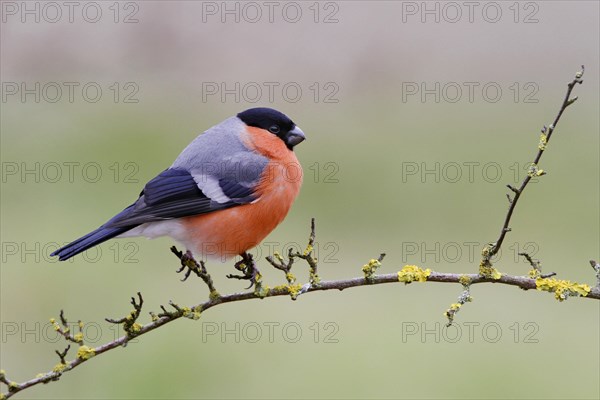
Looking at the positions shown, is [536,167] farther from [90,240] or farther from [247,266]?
[90,240]

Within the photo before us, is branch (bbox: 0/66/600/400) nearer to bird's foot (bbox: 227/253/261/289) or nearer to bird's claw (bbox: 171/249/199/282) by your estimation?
bird's claw (bbox: 171/249/199/282)

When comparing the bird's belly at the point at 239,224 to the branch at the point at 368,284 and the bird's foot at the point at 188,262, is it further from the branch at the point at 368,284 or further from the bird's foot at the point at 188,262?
the branch at the point at 368,284

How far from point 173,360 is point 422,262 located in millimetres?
2063

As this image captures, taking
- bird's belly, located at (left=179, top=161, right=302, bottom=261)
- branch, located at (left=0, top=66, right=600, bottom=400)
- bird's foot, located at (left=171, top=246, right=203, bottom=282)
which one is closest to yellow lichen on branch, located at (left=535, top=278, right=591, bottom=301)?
branch, located at (left=0, top=66, right=600, bottom=400)

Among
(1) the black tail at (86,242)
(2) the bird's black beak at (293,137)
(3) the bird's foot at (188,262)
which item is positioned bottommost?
(3) the bird's foot at (188,262)

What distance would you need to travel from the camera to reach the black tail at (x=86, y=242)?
2945 millimetres

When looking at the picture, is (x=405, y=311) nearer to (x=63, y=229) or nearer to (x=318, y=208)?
(x=318, y=208)

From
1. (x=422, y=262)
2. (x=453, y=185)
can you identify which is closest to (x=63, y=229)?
(x=422, y=262)

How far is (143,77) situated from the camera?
9594mm

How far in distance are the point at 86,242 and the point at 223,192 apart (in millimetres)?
578

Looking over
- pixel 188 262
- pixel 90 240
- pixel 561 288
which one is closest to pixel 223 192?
pixel 188 262

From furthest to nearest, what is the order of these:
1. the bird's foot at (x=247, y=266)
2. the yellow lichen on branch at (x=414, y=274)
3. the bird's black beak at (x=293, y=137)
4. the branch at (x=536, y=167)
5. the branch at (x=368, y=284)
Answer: the bird's black beak at (x=293, y=137), the bird's foot at (x=247, y=266), the yellow lichen on branch at (x=414, y=274), the branch at (x=368, y=284), the branch at (x=536, y=167)

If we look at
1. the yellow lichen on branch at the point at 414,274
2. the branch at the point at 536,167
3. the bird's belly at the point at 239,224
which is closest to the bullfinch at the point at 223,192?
the bird's belly at the point at 239,224

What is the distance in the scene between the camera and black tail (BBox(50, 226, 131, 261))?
2945mm
